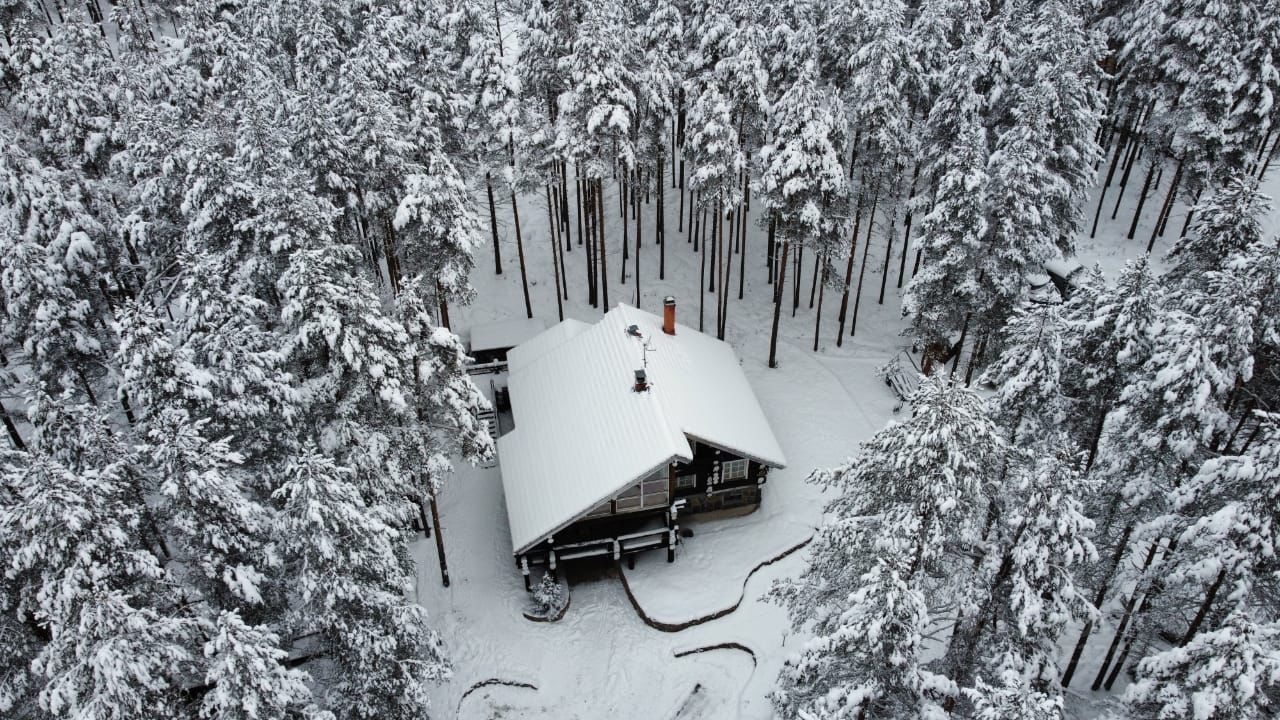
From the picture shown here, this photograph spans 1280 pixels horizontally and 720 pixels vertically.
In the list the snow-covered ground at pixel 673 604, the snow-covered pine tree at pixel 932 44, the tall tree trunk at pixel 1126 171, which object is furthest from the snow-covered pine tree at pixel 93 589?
the tall tree trunk at pixel 1126 171

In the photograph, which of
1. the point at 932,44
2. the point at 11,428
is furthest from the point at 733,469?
the point at 11,428

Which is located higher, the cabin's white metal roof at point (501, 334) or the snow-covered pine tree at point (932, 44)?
the snow-covered pine tree at point (932, 44)

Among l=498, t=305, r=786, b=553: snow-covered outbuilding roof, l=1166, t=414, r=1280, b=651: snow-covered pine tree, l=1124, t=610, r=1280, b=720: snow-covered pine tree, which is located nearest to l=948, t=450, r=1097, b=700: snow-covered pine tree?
l=1124, t=610, r=1280, b=720: snow-covered pine tree

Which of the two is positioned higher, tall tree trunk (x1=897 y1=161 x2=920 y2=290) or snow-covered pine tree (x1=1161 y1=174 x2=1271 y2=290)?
snow-covered pine tree (x1=1161 y1=174 x2=1271 y2=290)

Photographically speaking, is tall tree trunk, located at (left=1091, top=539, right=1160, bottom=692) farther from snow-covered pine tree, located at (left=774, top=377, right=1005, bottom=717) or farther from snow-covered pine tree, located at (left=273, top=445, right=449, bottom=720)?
snow-covered pine tree, located at (left=273, top=445, right=449, bottom=720)

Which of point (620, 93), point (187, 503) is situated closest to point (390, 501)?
→ point (187, 503)

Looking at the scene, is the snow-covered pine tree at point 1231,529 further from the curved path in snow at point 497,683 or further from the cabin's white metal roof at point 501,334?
the cabin's white metal roof at point 501,334
